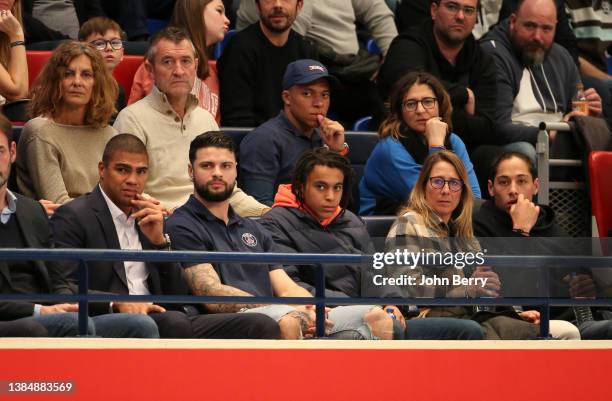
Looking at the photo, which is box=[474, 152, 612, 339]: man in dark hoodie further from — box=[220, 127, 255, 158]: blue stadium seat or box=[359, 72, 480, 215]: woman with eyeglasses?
box=[220, 127, 255, 158]: blue stadium seat

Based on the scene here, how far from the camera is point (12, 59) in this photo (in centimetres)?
733

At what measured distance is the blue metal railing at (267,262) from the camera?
534cm

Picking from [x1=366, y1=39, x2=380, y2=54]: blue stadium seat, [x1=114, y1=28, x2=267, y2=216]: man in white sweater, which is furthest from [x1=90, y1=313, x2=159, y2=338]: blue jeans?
[x1=366, y1=39, x2=380, y2=54]: blue stadium seat

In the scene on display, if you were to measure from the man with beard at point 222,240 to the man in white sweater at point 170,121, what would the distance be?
2.11ft

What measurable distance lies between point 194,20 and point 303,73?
2.68 feet

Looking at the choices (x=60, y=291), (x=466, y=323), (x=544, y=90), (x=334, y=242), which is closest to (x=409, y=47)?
(x=544, y=90)

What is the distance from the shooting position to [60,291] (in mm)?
5754

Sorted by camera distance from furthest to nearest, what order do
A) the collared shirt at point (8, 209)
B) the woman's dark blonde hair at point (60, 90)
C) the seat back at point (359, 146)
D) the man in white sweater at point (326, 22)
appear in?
the man in white sweater at point (326, 22) < the seat back at point (359, 146) < the woman's dark blonde hair at point (60, 90) < the collared shirt at point (8, 209)

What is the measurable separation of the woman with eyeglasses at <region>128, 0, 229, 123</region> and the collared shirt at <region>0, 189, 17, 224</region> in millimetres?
2019

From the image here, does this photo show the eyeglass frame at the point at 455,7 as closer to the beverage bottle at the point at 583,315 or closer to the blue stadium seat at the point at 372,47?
the blue stadium seat at the point at 372,47

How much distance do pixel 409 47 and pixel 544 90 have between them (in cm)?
97

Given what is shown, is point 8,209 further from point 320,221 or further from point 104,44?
point 104,44

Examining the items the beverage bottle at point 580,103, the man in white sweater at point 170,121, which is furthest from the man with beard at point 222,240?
the beverage bottle at point 580,103

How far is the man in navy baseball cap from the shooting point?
7.40 m
